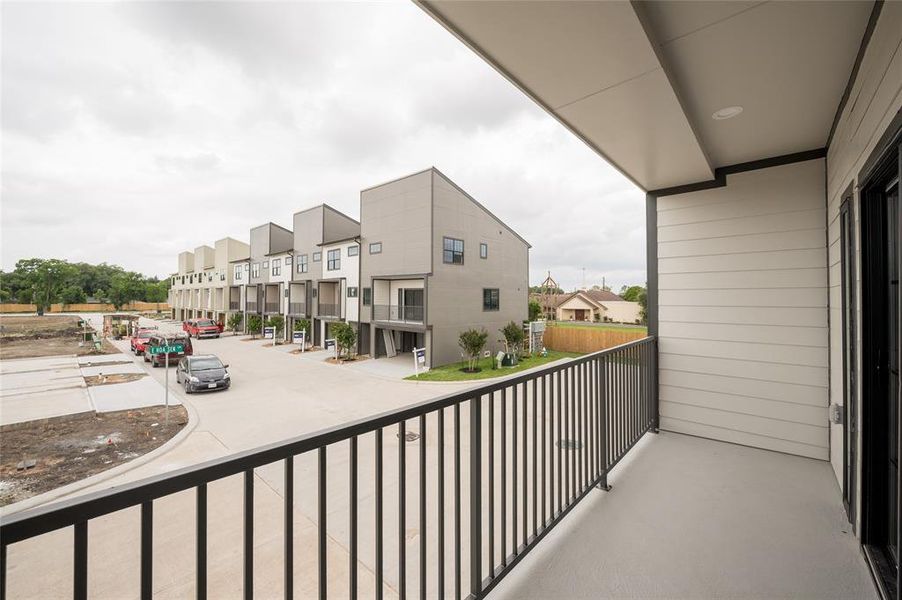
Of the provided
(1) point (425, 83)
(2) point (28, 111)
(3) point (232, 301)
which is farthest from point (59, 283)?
(1) point (425, 83)

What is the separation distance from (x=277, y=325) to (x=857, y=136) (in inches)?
879

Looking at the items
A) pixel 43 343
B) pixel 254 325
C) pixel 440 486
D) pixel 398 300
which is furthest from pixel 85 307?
pixel 440 486

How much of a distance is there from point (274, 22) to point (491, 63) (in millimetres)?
4555

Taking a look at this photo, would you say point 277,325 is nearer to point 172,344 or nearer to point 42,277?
point 172,344

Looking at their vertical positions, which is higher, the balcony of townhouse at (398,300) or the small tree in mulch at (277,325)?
the balcony of townhouse at (398,300)

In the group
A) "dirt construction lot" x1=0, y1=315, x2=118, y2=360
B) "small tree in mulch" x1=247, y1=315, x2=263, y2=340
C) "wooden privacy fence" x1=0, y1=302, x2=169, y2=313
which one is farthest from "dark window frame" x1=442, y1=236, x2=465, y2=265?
"wooden privacy fence" x1=0, y1=302, x2=169, y2=313

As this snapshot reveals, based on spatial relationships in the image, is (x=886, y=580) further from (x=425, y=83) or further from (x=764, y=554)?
(x=425, y=83)

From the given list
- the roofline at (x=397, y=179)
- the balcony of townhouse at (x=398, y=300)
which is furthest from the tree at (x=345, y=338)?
the roofline at (x=397, y=179)

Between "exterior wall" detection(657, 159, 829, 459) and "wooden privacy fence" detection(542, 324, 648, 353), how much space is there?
13.2 m

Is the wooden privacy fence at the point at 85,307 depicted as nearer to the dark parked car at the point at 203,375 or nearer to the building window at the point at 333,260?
the building window at the point at 333,260

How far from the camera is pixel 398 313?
14516 millimetres

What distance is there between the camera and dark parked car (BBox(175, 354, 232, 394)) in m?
9.05

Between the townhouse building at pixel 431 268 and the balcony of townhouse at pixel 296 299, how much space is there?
6300mm

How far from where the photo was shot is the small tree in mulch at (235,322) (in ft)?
83.2
